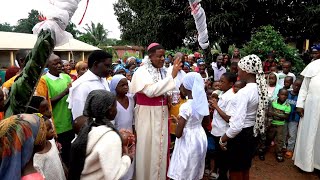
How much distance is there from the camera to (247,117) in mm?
3527

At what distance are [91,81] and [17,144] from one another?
1.82 metres

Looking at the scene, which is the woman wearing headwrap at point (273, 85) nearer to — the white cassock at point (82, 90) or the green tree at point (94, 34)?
the white cassock at point (82, 90)

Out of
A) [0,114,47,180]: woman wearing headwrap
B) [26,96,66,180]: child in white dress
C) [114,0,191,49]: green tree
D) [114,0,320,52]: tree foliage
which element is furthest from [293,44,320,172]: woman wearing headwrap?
[114,0,191,49]: green tree

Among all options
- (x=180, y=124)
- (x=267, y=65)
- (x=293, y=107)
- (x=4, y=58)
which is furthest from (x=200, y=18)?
(x=4, y=58)

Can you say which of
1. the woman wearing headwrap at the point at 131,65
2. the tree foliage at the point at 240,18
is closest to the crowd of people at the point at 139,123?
the woman wearing headwrap at the point at 131,65

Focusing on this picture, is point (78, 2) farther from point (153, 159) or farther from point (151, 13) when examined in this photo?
point (151, 13)

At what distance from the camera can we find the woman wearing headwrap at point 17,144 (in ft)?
→ 5.39

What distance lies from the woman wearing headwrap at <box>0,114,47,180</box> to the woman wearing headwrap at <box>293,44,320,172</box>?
4.55m

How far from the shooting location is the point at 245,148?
3.53 m

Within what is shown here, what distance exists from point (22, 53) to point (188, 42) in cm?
1396

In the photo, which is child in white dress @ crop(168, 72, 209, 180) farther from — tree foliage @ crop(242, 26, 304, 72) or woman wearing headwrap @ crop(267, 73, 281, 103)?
tree foliage @ crop(242, 26, 304, 72)

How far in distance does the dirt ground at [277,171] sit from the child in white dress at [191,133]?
1.42 meters

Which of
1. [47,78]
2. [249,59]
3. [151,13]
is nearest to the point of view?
[249,59]

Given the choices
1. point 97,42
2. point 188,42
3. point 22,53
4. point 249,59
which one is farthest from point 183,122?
point 97,42
